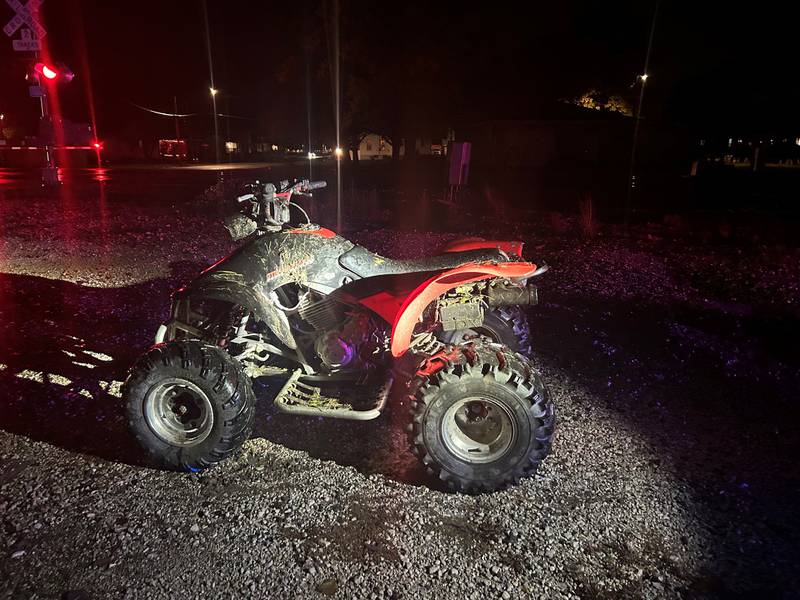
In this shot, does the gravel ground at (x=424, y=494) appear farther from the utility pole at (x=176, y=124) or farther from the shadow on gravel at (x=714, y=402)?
the utility pole at (x=176, y=124)

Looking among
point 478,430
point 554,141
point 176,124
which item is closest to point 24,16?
point 478,430

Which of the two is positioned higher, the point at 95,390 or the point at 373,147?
the point at 373,147

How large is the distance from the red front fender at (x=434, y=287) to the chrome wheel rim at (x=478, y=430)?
52cm

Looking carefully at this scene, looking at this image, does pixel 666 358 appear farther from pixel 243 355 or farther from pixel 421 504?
pixel 243 355

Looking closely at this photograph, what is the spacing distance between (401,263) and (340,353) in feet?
2.50

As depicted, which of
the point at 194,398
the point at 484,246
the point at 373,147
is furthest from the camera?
the point at 373,147

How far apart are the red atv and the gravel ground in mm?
301

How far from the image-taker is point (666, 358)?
17.9 feet

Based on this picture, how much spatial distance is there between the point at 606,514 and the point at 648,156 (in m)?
40.6

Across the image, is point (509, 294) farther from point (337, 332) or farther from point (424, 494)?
point (424, 494)

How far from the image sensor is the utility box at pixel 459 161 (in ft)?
48.8

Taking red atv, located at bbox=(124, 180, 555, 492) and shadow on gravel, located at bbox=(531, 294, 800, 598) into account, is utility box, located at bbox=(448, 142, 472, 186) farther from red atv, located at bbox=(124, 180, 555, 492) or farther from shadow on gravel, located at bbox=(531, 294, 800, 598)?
red atv, located at bbox=(124, 180, 555, 492)

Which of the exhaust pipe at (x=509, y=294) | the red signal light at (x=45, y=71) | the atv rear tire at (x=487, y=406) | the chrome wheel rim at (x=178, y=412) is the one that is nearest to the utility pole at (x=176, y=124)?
the red signal light at (x=45, y=71)

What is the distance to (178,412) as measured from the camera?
371cm
